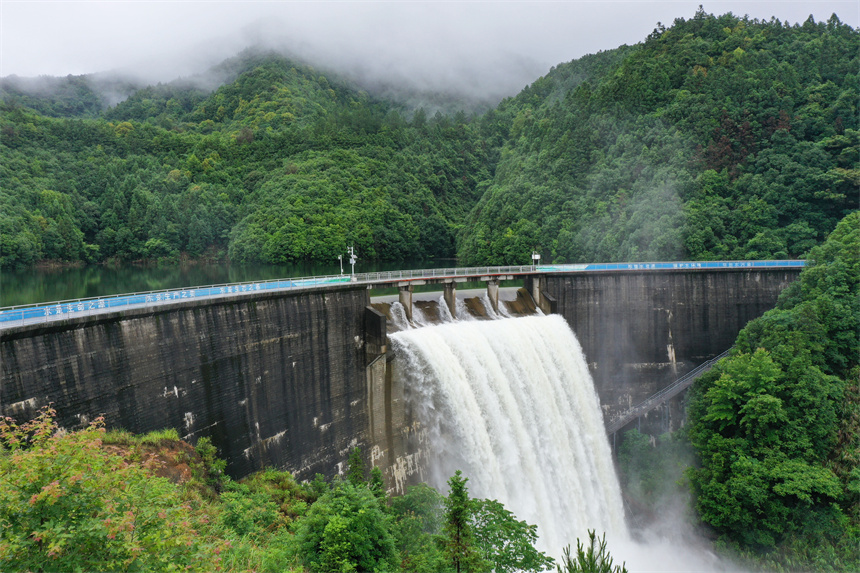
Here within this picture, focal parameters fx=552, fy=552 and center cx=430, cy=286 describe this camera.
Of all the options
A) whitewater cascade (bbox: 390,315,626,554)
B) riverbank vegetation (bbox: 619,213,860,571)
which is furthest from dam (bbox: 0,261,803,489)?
riverbank vegetation (bbox: 619,213,860,571)

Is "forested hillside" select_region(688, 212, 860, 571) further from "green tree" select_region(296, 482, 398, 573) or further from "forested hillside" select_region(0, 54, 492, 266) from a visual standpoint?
"forested hillside" select_region(0, 54, 492, 266)

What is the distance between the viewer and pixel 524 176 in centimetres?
7300

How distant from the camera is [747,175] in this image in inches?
2200

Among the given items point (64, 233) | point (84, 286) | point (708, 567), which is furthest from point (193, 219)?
point (708, 567)

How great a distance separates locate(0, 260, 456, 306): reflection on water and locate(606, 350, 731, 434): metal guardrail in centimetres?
3716

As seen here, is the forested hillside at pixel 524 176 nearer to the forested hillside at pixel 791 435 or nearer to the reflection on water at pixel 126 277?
the reflection on water at pixel 126 277

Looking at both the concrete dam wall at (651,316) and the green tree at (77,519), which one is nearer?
the green tree at (77,519)

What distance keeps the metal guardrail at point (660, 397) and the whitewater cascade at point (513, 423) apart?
5412mm

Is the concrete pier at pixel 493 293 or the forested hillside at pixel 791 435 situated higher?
the concrete pier at pixel 493 293

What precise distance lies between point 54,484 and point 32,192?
7295 centimetres

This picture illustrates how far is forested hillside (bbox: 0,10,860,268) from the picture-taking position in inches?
2147

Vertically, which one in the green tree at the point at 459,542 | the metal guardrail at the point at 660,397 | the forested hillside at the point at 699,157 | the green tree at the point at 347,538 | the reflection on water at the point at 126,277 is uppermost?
the forested hillside at the point at 699,157

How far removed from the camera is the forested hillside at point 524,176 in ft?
179

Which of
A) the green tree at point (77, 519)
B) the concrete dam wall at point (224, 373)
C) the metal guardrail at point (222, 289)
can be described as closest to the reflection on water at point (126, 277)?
the metal guardrail at point (222, 289)
